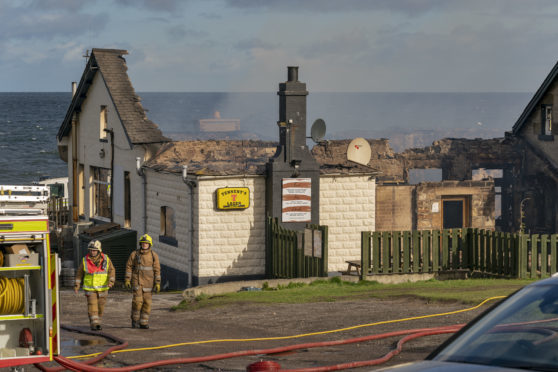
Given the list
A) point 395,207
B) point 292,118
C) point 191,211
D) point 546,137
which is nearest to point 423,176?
point 546,137

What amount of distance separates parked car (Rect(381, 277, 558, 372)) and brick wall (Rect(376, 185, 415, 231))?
30031 mm

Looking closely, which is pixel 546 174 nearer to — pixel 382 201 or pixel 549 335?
pixel 382 201

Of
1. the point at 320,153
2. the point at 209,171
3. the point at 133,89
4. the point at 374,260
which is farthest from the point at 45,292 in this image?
the point at 320,153

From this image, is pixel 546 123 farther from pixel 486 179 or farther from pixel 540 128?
pixel 486 179

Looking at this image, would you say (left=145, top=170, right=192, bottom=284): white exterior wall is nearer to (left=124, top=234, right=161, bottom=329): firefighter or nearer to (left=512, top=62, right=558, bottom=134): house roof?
(left=124, top=234, right=161, bottom=329): firefighter

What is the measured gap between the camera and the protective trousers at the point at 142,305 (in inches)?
625

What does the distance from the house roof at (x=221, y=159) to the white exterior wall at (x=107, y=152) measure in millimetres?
929

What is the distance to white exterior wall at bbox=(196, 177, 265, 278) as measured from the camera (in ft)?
79.0

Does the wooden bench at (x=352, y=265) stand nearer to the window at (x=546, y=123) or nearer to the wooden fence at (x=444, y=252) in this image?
the wooden fence at (x=444, y=252)

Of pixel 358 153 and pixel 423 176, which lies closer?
pixel 358 153

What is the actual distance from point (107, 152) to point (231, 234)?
26.7 feet

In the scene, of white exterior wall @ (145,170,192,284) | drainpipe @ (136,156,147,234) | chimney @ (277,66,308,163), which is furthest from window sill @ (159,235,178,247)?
chimney @ (277,66,308,163)

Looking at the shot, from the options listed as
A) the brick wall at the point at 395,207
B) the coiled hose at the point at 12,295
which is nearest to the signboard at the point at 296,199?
the brick wall at the point at 395,207

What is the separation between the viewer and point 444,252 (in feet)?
71.8
